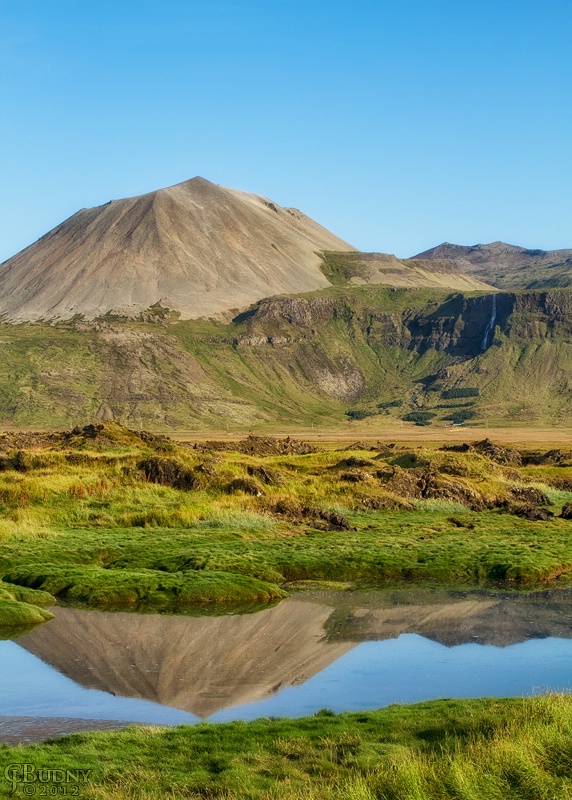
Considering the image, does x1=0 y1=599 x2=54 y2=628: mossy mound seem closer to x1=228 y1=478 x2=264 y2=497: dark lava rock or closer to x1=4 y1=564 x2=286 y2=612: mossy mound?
x1=4 y1=564 x2=286 y2=612: mossy mound

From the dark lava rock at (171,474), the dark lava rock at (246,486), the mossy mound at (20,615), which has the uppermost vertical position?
the dark lava rock at (171,474)

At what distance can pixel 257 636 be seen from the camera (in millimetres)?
30016

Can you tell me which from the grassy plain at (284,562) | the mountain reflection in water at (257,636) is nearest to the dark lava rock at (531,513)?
the grassy plain at (284,562)

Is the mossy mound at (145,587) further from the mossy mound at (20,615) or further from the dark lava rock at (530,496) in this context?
the dark lava rock at (530,496)

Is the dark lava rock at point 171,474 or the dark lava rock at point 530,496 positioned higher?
the dark lava rock at point 171,474

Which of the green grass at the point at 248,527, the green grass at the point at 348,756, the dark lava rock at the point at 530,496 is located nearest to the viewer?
the green grass at the point at 348,756

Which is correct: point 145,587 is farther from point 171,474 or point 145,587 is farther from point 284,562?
point 171,474

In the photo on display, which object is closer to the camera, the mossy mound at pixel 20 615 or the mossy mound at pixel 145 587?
the mossy mound at pixel 20 615

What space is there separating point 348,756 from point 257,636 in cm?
1322

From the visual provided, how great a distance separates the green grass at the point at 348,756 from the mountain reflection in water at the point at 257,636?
149 inches

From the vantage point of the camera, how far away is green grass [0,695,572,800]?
14312 millimetres

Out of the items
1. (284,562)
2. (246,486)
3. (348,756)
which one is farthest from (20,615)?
(246,486)

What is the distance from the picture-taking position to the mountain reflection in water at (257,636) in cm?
2492

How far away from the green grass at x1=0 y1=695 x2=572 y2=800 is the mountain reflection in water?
3784 millimetres
